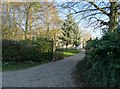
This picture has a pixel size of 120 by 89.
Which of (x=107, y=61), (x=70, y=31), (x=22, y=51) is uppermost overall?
(x=70, y=31)

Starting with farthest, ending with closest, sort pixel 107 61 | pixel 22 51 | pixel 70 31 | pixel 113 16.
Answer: pixel 70 31
pixel 22 51
pixel 113 16
pixel 107 61

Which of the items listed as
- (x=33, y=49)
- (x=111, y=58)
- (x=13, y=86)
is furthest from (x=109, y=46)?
(x=33, y=49)

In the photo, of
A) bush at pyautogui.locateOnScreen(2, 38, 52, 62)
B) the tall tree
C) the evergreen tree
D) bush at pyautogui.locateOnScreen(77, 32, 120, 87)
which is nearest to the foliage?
the evergreen tree

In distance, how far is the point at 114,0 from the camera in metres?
11.4

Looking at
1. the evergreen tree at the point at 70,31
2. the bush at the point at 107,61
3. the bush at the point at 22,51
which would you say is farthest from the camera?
the evergreen tree at the point at 70,31

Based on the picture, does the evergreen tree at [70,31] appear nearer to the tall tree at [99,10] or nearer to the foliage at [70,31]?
the foliage at [70,31]

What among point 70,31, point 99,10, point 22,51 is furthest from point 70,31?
point 99,10

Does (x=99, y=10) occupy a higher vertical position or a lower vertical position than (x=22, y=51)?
higher

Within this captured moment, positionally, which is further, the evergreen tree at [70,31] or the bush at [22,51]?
the evergreen tree at [70,31]

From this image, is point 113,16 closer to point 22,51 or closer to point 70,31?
point 22,51

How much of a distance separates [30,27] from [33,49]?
→ 8235mm

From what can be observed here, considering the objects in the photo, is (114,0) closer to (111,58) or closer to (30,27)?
(111,58)

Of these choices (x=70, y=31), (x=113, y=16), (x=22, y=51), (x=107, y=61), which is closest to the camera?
(x=107, y=61)

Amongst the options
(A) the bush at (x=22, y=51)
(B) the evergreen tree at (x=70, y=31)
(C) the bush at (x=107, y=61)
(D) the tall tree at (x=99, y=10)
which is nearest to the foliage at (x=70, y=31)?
(B) the evergreen tree at (x=70, y=31)
